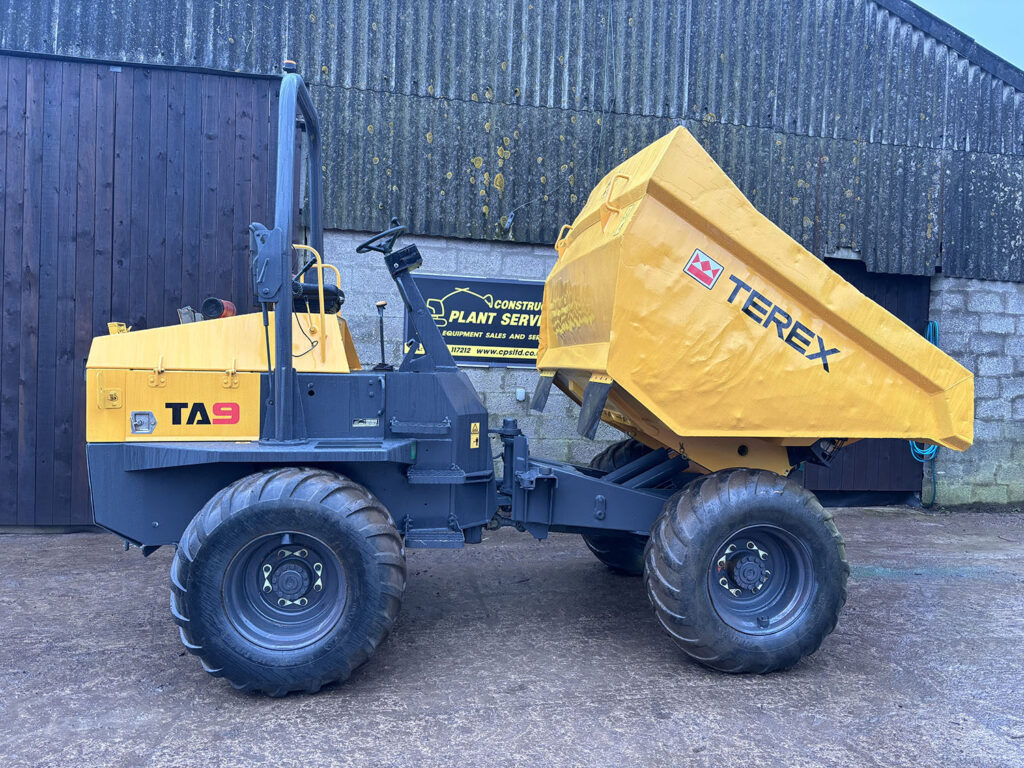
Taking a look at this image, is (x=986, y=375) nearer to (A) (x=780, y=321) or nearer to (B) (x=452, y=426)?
(A) (x=780, y=321)

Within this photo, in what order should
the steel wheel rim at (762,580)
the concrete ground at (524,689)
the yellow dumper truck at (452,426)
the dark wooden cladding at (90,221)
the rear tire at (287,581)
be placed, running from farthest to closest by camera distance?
the dark wooden cladding at (90,221)
the steel wheel rim at (762,580)
the yellow dumper truck at (452,426)
the rear tire at (287,581)
the concrete ground at (524,689)

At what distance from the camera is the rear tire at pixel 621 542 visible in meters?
5.54

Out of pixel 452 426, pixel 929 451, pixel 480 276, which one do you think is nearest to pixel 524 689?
pixel 452 426

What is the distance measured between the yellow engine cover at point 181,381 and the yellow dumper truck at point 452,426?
0.04ft

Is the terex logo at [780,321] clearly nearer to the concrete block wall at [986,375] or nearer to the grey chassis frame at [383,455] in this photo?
the grey chassis frame at [383,455]

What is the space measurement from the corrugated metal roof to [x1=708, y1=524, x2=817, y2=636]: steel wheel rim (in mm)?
4406

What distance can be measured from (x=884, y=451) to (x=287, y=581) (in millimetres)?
7369

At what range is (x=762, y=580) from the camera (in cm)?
415

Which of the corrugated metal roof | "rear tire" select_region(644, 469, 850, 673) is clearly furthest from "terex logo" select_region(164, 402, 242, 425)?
the corrugated metal roof

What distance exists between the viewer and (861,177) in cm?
821

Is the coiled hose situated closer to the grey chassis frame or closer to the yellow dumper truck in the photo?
the yellow dumper truck

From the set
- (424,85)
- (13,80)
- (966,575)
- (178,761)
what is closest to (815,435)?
(966,575)

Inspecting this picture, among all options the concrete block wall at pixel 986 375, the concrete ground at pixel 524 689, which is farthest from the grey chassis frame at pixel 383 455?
the concrete block wall at pixel 986 375

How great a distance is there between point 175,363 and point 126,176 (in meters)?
3.95
